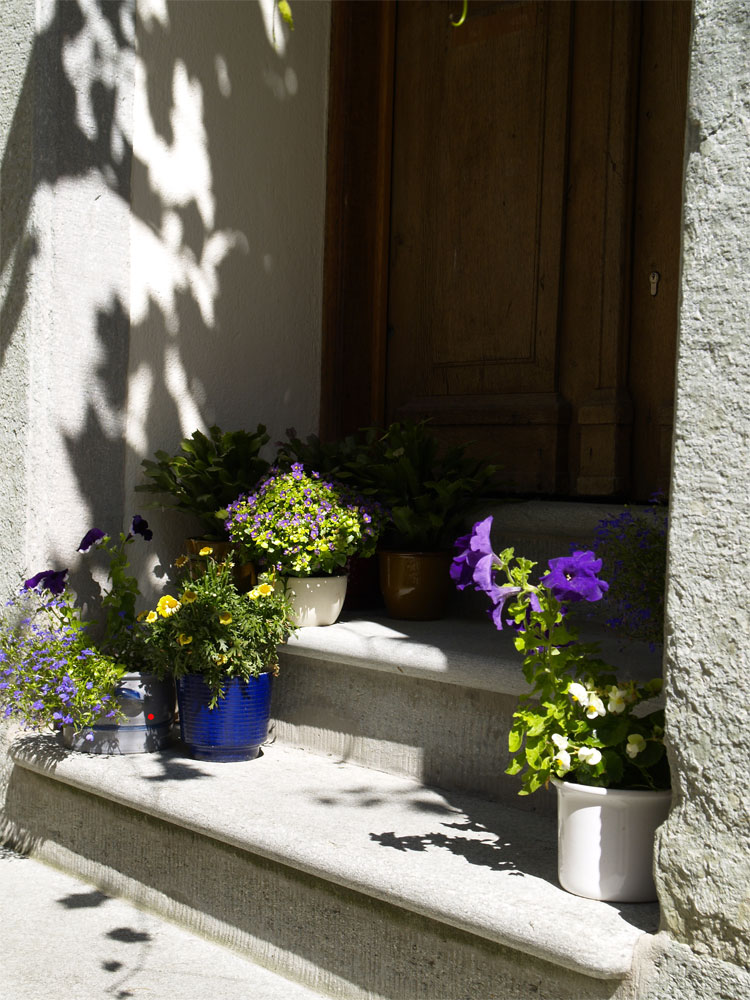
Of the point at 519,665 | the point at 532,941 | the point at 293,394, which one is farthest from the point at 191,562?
the point at 532,941

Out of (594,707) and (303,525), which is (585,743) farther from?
(303,525)

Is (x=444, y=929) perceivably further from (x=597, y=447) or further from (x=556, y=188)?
(x=556, y=188)

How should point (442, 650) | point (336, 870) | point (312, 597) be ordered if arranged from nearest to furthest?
point (336, 870) → point (442, 650) → point (312, 597)

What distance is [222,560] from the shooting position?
Result: 143 inches

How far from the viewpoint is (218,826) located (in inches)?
104

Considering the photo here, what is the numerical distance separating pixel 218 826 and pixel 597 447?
199 cm

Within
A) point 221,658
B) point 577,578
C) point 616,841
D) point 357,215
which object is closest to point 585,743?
point 616,841

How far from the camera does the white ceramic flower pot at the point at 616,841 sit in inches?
83.4

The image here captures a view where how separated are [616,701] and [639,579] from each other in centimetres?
45

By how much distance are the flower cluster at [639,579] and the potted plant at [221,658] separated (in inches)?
41.0

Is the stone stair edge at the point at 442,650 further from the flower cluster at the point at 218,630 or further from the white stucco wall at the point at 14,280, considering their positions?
the white stucco wall at the point at 14,280

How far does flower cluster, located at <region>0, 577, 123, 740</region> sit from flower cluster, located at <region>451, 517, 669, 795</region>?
139cm

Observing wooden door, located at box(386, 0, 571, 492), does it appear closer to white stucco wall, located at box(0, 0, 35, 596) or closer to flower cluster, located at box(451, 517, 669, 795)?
flower cluster, located at box(451, 517, 669, 795)

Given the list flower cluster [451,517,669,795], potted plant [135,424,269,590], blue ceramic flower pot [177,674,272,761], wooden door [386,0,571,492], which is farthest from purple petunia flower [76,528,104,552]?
flower cluster [451,517,669,795]
